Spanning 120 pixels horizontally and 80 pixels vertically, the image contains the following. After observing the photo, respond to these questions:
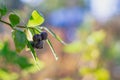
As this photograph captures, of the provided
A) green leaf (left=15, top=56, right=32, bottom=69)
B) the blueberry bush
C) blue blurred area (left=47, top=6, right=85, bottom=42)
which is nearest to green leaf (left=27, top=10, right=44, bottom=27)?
the blueberry bush

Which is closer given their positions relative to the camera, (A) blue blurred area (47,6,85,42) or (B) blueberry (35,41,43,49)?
(B) blueberry (35,41,43,49)

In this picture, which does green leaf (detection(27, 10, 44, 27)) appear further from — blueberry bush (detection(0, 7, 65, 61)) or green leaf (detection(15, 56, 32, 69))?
green leaf (detection(15, 56, 32, 69))

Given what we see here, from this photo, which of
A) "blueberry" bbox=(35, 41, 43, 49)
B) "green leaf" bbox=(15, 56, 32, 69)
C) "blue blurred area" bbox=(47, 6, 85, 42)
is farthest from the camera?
"blue blurred area" bbox=(47, 6, 85, 42)

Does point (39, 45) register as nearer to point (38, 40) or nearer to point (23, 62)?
point (38, 40)

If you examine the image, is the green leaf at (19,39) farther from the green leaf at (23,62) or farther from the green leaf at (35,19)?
the green leaf at (23,62)

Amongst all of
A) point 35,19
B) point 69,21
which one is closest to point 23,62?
point 35,19

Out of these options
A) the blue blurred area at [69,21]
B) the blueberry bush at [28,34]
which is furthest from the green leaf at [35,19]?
the blue blurred area at [69,21]

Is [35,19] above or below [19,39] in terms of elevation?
above
